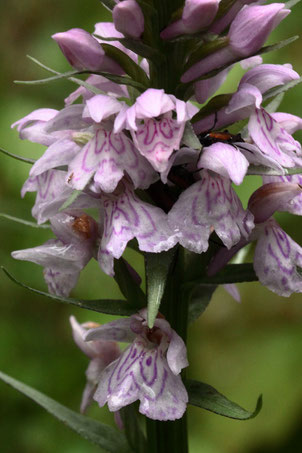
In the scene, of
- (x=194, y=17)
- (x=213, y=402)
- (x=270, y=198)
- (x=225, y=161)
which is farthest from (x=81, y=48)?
(x=213, y=402)

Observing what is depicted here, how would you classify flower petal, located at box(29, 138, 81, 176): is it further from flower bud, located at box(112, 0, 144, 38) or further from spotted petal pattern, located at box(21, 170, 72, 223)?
flower bud, located at box(112, 0, 144, 38)

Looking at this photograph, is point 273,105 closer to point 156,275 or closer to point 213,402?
point 156,275

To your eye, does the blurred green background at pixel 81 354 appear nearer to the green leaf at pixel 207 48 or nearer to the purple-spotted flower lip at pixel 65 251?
the purple-spotted flower lip at pixel 65 251

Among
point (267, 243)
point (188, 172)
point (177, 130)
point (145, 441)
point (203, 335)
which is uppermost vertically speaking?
point (177, 130)

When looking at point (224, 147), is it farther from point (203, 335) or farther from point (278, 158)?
point (203, 335)

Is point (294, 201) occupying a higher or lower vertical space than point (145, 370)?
higher

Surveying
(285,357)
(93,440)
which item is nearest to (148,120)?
(93,440)
